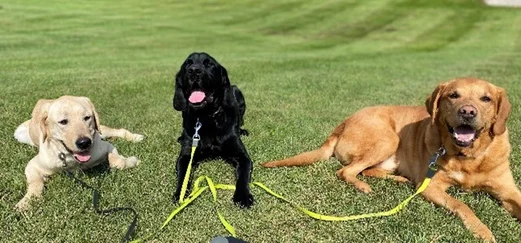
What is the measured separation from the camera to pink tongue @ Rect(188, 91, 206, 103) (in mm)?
4355

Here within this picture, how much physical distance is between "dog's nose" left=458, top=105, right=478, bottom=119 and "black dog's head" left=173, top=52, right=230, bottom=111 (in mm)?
2227

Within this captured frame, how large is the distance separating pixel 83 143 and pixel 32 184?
1.77 feet

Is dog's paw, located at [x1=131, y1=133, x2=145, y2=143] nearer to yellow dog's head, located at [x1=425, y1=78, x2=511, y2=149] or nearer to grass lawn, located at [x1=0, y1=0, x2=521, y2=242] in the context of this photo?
grass lawn, located at [x1=0, y1=0, x2=521, y2=242]

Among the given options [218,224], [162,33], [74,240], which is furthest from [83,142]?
[162,33]

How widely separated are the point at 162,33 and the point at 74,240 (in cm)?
1911

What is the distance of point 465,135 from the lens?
350 centimetres

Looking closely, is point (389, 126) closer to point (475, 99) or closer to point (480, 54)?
point (475, 99)

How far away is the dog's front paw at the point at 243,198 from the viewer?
3.57 m

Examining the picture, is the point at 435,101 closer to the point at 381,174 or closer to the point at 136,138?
Result: the point at 381,174

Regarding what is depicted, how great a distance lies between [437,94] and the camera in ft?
12.4

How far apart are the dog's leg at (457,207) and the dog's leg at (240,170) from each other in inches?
55.7

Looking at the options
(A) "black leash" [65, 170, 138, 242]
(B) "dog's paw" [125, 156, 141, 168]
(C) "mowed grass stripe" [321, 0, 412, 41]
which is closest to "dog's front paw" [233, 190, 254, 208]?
(A) "black leash" [65, 170, 138, 242]

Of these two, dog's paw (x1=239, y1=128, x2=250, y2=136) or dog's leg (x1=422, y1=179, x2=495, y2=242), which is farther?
dog's paw (x1=239, y1=128, x2=250, y2=136)

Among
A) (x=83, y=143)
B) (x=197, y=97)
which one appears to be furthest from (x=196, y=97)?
(x=83, y=143)
